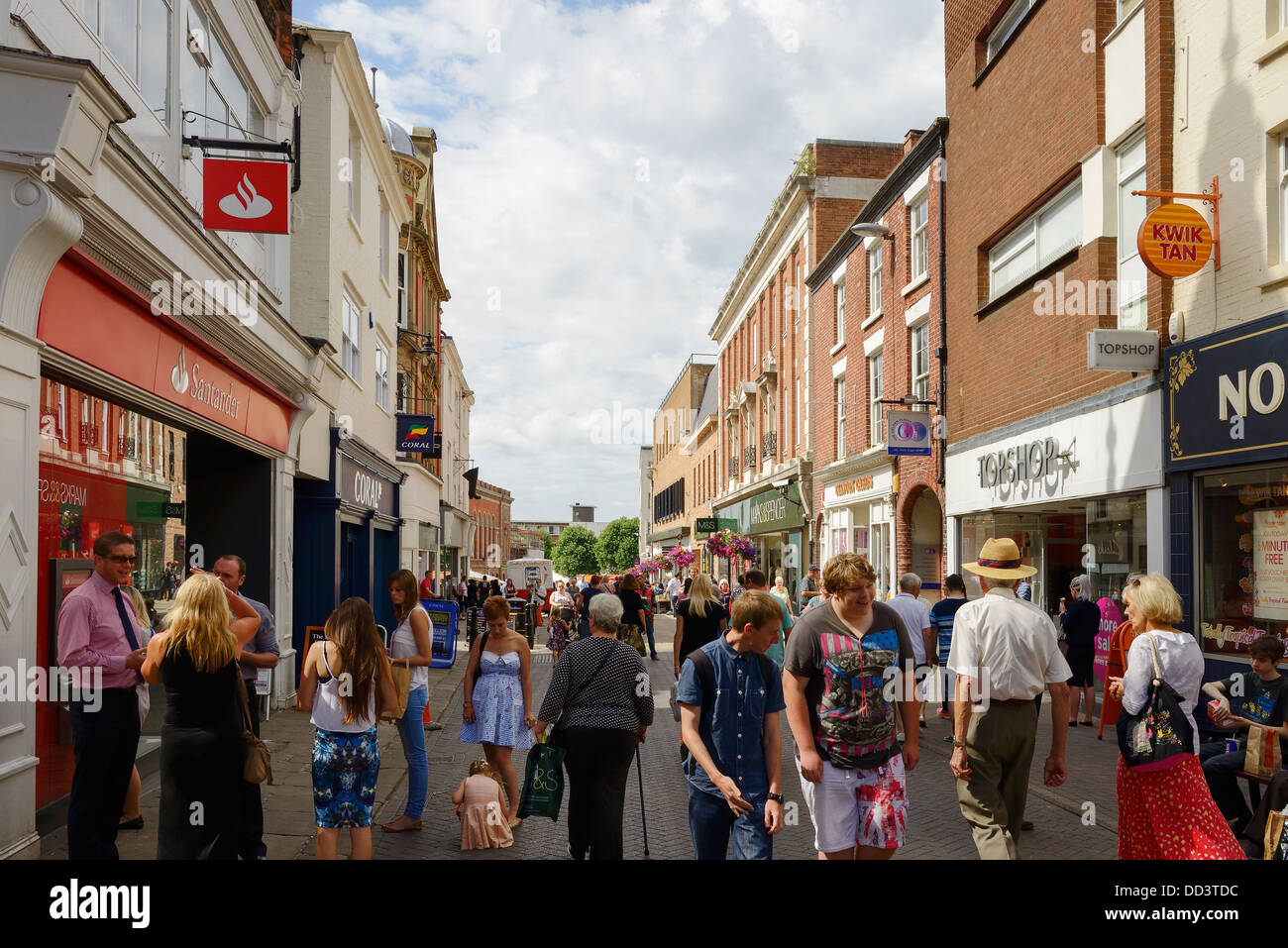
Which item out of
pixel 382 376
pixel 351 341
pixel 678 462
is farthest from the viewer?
pixel 678 462

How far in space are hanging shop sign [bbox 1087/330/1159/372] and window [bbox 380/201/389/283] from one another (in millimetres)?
14999

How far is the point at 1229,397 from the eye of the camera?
985 cm

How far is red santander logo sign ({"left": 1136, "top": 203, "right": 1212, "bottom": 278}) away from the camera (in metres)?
10.1

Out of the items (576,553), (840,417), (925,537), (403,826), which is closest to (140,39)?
(403,826)

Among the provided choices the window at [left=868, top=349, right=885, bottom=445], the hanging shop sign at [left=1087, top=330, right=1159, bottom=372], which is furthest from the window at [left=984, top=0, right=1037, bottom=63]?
the window at [left=868, top=349, right=885, bottom=445]

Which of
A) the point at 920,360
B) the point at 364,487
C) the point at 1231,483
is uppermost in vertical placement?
the point at 920,360

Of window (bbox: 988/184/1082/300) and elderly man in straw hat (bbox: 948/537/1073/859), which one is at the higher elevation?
window (bbox: 988/184/1082/300)

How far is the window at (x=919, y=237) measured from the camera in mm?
19875

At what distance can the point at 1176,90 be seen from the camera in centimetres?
1099

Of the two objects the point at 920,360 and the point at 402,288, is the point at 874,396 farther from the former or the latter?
the point at 402,288

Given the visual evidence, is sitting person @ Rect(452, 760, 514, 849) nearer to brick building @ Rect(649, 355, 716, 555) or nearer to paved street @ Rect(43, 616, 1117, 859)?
paved street @ Rect(43, 616, 1117, 859)

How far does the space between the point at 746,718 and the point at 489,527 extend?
248 ft

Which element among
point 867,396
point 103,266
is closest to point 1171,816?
point 103,266

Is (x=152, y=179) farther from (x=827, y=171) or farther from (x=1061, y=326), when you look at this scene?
(x=827, y=171)
